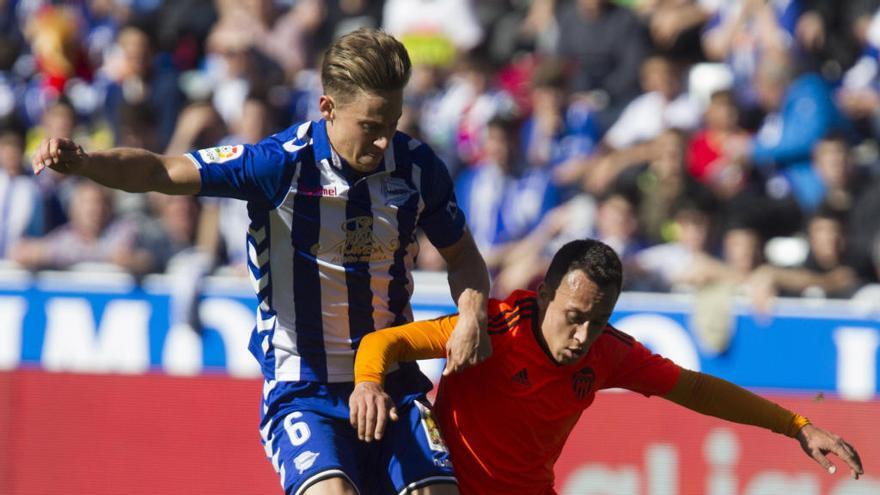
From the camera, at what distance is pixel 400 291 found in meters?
5.32

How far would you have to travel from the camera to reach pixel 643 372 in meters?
5.30

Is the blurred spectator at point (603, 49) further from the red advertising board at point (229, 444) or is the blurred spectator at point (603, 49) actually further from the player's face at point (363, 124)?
the player's face at point (363, 124)

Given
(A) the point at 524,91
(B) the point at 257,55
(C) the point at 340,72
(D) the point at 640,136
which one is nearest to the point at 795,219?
(D) the point at 640,136

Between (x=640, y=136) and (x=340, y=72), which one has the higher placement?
(x=640, y=136)

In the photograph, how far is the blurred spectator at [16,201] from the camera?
1151 centimetres

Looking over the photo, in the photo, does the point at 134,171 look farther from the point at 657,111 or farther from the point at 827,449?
the point at 657,111

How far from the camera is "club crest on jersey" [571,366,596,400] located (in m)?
5.23

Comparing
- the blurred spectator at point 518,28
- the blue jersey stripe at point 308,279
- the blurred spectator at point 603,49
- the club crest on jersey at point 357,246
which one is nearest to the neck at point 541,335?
the club crest on jersey at point 357,246

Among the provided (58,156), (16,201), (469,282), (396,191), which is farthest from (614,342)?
(16,201)

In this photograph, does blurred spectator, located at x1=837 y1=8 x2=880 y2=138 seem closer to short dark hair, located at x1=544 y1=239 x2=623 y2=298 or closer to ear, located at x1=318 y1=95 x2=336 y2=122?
short dark hair, located at x1=544 y1=239 x2=623 y2=298

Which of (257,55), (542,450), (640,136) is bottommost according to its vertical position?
(542,450)

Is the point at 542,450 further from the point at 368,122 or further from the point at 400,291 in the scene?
the point at 368,122

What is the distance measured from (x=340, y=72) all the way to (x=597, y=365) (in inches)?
55.5

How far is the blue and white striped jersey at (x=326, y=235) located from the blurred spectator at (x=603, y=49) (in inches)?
257
